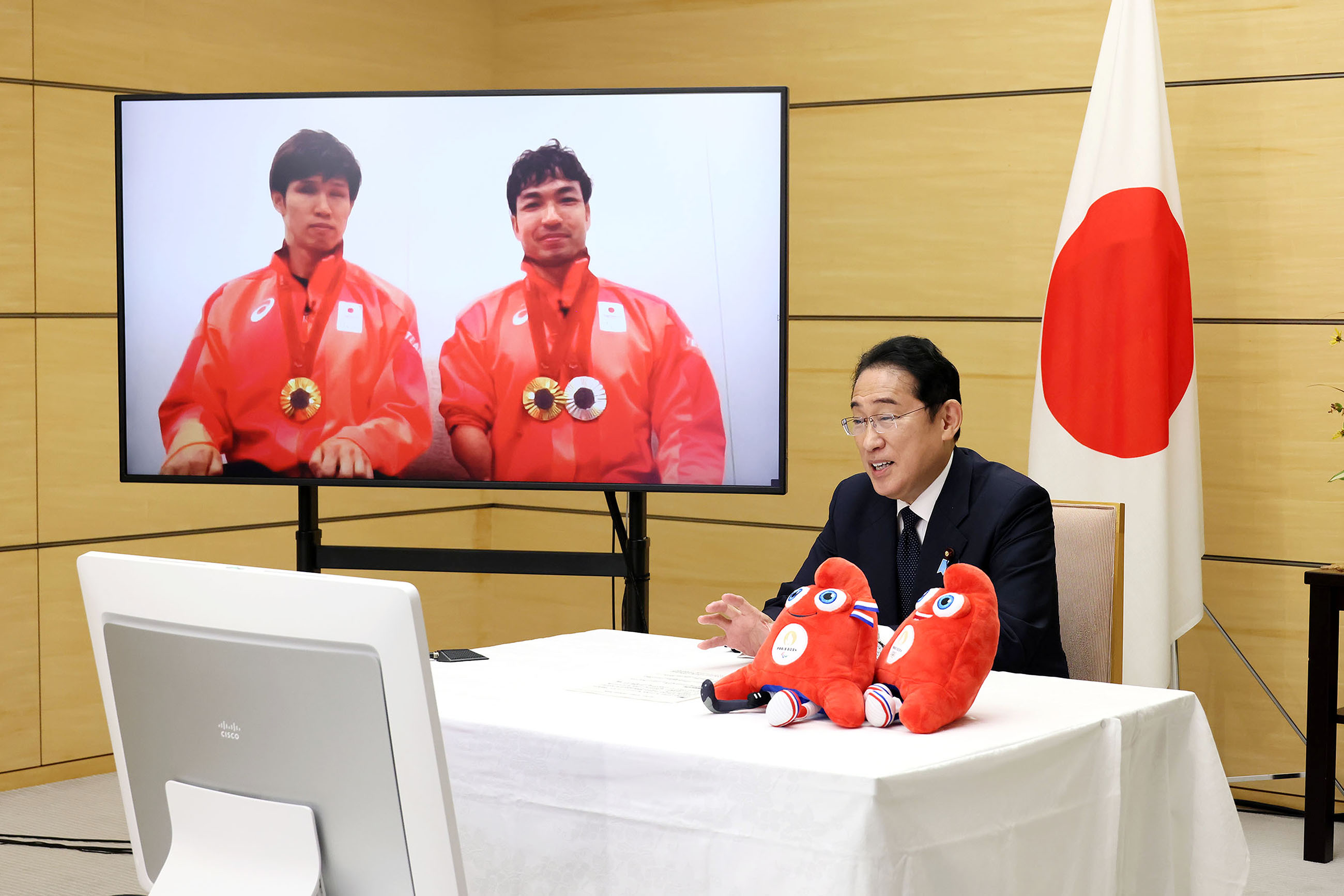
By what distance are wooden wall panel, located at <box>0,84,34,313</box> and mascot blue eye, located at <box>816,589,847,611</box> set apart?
334cm

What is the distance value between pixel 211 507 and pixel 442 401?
1.81 m

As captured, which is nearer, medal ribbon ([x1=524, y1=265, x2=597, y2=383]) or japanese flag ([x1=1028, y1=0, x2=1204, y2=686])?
medal ribbon ([x1=524, y1=265, x2=597, y2=383])

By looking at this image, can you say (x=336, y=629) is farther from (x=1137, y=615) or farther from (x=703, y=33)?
(x=703, y=33)

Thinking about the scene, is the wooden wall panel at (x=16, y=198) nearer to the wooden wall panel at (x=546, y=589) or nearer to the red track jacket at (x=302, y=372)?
the red track jacket at (x=302, y=372)

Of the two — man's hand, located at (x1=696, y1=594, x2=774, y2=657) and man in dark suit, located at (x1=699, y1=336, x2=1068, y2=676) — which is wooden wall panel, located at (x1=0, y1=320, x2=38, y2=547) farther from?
man's hand, located at (x1=696, y1=594, x2=774, y2=657)

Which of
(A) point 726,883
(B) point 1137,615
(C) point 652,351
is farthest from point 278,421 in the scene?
(B) point 1137,615

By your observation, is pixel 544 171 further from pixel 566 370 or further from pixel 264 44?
pixel 264 44

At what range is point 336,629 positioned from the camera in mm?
1164

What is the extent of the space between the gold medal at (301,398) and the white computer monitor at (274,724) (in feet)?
6.09

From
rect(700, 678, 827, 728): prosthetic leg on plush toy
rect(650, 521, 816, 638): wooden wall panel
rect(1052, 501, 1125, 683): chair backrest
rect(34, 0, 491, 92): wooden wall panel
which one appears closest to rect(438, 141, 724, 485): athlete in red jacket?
rect(1052, 501, 1125, 683): chair backrest

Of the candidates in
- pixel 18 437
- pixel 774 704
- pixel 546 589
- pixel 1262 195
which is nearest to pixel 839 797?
pixel 774 704

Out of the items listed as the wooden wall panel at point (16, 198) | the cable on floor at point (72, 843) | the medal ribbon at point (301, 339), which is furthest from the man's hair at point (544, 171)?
the cable on floor at point (72, 843)

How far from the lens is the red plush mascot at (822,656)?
1.64 m

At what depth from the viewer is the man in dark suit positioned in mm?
2371
